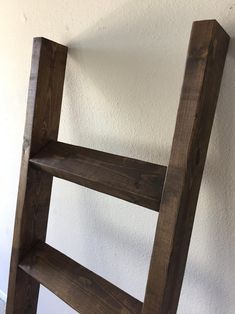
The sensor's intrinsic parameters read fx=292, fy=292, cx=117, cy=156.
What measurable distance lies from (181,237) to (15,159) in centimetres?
71

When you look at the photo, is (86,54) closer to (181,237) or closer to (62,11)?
(62,11)

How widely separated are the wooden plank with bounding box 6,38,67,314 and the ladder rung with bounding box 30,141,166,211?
0.18 ft

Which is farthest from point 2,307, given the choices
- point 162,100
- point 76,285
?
point 162,100

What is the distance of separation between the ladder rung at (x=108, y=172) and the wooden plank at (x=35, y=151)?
0.06 metres

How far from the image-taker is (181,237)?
56 centimetres

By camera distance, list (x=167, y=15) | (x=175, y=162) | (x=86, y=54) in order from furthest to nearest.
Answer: (x=86, y=54), (x=167, y=15), (x=175, y=162)

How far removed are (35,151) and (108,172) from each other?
24cm

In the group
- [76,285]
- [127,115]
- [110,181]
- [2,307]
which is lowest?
[2,307]

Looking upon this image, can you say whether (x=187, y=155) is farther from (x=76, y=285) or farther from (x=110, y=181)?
(x=76, y=285)

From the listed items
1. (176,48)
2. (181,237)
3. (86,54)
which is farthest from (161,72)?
(181,237)

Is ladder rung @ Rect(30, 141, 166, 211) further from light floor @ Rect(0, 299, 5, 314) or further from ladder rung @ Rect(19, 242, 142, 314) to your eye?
light floor @ Rect(0, 299, 5, 314)

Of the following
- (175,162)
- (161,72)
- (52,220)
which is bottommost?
(52,220)

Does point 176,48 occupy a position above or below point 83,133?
above

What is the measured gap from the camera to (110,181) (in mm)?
599
